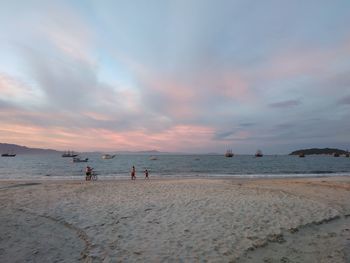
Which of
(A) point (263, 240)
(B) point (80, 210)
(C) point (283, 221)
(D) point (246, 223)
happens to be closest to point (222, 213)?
(D) point (246, 223)

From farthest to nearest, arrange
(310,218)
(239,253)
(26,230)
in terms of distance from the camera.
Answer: (310,218), (26,230), (239,253)

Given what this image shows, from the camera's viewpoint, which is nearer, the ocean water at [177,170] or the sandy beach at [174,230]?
the sandy beach at [174,230]

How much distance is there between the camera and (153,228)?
9.19m

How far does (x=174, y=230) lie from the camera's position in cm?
894

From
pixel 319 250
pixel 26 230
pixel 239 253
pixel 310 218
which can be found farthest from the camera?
pixel 310 218

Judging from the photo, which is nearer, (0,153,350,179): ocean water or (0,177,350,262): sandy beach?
(0,177,350,262): sandy beach

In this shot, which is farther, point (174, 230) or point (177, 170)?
point (177, 170)

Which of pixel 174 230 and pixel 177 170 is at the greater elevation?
pixel 177 170

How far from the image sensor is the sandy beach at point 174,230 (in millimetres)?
7145

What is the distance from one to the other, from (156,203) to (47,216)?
466cm

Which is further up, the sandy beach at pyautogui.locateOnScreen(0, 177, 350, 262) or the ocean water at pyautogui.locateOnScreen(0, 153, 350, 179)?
the ocean water at pyautogui.locateOnScreen(0, 153, 350, 179)

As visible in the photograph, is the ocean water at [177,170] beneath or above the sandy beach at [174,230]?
above

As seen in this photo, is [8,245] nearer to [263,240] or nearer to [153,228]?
[153,228]

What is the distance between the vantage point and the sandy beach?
7.14 metres
